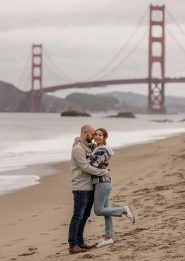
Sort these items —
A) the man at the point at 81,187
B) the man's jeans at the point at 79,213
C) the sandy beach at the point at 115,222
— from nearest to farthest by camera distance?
the sandy beach at the point at 115,222 → the man at the point at 81,187 → the man's jeans at the point at 79,213

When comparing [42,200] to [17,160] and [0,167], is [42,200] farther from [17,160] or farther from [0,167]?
[17,160]

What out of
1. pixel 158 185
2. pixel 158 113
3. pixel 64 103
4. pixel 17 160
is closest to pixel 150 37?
pixel 158 113

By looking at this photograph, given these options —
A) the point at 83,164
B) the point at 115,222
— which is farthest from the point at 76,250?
the point at 115,222

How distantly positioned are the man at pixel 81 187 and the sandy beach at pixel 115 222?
15 centimetres

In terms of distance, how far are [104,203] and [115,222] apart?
4.05 feet

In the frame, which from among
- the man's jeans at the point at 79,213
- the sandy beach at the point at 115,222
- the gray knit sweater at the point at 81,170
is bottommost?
the sandy beach at the point at 115,222

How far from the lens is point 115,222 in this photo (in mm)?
6332

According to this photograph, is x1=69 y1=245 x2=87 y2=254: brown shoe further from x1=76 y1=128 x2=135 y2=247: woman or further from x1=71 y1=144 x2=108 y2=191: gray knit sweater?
x1=71 y1=144 x2=108 y2=191: gray knit sweater

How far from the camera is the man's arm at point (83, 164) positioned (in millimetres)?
4930

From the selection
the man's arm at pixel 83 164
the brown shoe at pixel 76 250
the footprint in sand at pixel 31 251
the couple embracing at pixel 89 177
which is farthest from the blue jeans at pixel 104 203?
the footprint in sand at pixel 31 251

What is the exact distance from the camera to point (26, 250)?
5469 mm

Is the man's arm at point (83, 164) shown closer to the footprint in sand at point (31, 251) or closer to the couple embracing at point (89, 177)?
the couple embracing at point (89, 177)

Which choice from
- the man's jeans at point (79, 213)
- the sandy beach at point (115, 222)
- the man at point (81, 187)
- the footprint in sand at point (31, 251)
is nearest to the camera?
the sandy beach at point (115, 222)

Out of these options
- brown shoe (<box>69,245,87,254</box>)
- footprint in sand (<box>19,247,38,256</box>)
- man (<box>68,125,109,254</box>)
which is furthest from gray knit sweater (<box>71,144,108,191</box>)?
footprint in sand (<box>19,247,38,256</box>)
